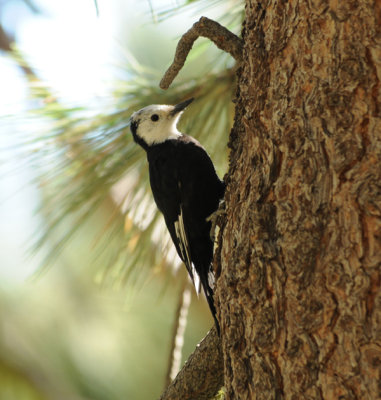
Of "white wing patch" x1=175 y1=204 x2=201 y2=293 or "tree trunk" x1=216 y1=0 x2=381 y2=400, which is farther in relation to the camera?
"white wing patch" x1=175 y1=204 x2=201 y2=293

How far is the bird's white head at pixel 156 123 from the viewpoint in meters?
2.34

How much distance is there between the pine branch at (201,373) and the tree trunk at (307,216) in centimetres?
28

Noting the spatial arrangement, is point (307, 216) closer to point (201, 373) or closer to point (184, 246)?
point (201, 373)

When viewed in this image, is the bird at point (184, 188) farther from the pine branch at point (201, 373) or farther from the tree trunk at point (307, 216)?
the tree trunk at point (307, 216)

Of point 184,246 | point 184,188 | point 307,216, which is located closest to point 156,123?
point 184,188

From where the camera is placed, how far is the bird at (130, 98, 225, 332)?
2.33 m

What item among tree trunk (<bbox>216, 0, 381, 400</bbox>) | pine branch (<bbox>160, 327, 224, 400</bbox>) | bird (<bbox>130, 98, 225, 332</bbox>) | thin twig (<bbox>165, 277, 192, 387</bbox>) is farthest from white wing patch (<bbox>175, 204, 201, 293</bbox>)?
tree trunk (<bbox>216, 0, 381, 400</bbox>)

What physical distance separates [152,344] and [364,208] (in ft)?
11.2

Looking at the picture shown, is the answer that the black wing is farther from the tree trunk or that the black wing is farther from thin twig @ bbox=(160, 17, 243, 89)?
the tree trunk

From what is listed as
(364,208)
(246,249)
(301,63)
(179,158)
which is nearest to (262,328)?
(246,249)

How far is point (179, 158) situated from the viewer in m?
2.46

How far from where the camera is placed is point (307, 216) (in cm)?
130

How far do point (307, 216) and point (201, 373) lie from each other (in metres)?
0.67

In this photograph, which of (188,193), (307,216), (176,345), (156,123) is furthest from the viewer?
(156,123)
